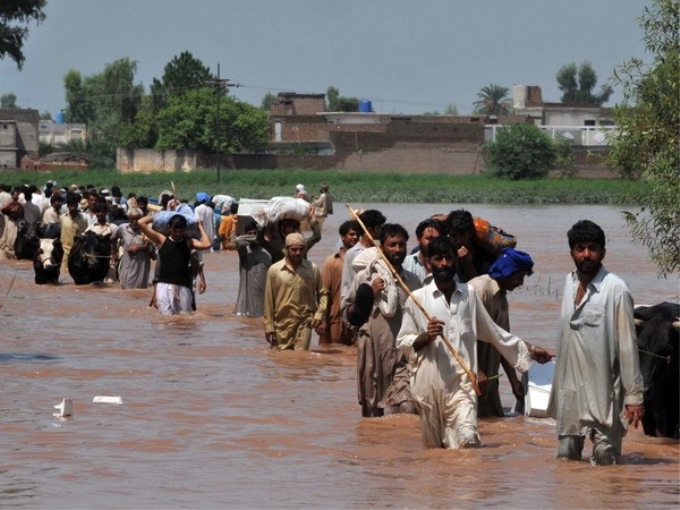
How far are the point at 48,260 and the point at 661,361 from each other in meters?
14.5

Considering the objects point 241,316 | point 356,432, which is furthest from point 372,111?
point 356,432

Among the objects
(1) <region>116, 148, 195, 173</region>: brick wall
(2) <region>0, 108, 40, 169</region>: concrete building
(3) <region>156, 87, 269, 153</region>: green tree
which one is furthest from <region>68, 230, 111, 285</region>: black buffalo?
(2) <region>0, 108, 40, 169</region>: concrete building

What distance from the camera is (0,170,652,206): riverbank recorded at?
2908 inches

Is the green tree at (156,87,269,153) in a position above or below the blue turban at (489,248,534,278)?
above

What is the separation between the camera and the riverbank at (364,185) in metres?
73.9

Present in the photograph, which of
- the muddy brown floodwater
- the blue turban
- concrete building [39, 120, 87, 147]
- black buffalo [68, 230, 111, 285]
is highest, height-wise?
concrete building [39, 120, 87, 147]

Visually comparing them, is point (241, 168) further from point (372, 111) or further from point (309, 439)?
point (309, 439)

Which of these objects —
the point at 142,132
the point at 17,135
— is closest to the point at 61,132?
the point at 142,132

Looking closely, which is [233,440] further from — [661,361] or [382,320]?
[661,361]

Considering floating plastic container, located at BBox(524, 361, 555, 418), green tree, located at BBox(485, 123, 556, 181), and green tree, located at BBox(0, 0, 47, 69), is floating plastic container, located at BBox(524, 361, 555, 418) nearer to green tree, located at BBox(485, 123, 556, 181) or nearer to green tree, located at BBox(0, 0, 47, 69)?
green tree, located at BBox(0, 0, 47, 69)

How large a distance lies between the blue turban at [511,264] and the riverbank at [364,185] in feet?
196

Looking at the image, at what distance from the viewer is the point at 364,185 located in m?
79.1

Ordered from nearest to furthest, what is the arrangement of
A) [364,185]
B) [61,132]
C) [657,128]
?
[657,128] → [364,185] → [61,132]

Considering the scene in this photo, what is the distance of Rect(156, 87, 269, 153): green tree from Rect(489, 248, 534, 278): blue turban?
3371 inches
